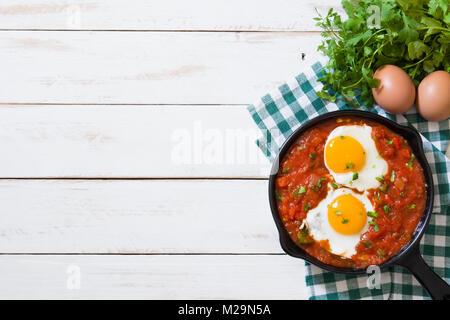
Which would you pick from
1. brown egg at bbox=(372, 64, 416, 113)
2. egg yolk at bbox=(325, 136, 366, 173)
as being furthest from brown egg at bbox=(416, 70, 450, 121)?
egg yolk at bbox=(325, 136, 366, 173)

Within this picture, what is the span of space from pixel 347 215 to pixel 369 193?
13 cm

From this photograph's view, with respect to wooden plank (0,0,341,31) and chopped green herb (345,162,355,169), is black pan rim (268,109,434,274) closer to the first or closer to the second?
chopped green herb (345,162,355,169)

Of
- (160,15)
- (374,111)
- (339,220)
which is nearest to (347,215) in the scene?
(339,220)

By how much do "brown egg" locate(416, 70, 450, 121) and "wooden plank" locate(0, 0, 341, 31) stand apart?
52cm

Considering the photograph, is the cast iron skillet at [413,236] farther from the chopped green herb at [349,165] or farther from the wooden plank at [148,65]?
the wooden plank at [148,65]

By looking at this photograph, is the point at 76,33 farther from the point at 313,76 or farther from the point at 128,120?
the point at 313,76

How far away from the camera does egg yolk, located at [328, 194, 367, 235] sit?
1632mm

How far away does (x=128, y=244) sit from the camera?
1.90 meters

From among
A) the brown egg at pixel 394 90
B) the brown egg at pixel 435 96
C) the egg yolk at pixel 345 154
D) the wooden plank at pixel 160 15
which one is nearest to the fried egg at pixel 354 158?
the egg yolk at pixel 345 154

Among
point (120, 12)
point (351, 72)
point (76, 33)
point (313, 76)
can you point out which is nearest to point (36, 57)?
point (76, 33)

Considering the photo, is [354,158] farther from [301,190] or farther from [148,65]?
[148,65]

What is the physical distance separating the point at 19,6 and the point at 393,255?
1.81 meters

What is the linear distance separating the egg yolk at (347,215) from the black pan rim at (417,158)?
0.14 m

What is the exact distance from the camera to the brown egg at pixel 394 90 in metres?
1.67
